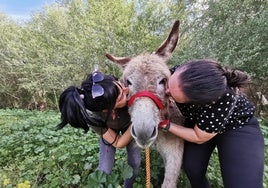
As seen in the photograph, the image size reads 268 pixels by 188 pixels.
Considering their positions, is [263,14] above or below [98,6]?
below

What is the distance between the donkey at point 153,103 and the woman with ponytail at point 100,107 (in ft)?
0.39

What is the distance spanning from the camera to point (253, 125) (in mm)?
2117

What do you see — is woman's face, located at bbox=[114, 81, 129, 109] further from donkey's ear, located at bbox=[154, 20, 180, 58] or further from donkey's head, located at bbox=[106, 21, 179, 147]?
donkey's ear, located at bbox=[154, 20, 180, 58]

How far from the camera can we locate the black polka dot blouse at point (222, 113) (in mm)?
1867

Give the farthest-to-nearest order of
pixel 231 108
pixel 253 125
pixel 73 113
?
pixel 253 125 < pixel 231 108 < pixel 73 113

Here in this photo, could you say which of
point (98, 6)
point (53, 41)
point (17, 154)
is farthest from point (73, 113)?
point (53, 41)

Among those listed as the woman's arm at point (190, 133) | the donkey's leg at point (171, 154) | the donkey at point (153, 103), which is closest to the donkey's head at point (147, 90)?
the donkey at point (153, 103)

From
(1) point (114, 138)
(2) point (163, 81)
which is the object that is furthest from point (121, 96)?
(1) point (114, 138)

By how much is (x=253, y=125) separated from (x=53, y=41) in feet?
45.6

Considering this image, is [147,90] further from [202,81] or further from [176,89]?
[202,81]

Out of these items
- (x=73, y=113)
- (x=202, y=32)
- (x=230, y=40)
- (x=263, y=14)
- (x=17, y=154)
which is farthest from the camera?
(x=202, y=32)

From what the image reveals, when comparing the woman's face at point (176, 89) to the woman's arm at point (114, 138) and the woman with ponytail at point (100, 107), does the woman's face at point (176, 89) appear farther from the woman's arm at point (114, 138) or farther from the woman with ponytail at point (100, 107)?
the woman's arm at point (114, 138)

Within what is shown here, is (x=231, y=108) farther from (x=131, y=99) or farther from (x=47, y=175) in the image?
(x=47, y=175)

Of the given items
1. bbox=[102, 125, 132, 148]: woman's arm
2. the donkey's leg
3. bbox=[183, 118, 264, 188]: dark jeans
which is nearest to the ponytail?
bbox=[183, 118, 264, 188]: dark jeans
